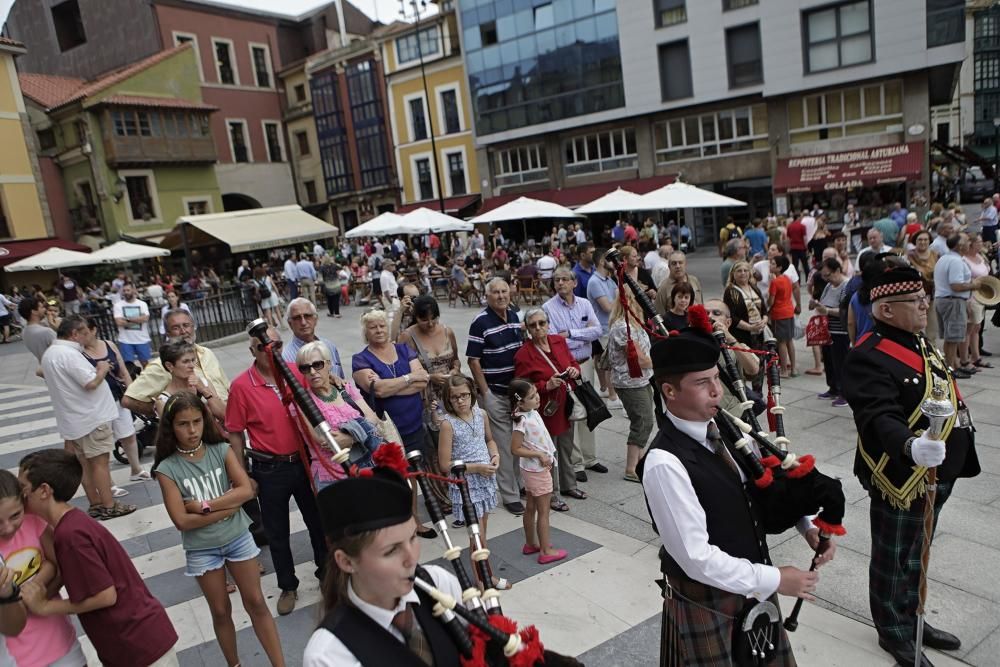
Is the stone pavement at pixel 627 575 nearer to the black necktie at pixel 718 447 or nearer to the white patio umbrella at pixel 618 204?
the black necktie at pixel 718 447

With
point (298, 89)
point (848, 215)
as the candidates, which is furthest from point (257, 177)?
point (848, 215)

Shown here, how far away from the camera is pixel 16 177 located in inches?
1180

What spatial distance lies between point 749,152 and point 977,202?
14010 millimetres

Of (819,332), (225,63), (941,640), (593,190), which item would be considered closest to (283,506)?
(941,640)

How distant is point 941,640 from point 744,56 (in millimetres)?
26424

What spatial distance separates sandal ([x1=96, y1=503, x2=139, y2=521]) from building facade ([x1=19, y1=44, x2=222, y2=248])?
94.1ft

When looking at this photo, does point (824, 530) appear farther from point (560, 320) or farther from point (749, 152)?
point (749, 152)

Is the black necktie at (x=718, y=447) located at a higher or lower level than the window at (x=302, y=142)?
lower

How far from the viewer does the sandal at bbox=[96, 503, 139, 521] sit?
6273mm

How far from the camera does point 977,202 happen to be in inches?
1258

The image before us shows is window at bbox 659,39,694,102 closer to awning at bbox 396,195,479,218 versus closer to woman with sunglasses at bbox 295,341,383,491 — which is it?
awning at bbox 396,195,479,218

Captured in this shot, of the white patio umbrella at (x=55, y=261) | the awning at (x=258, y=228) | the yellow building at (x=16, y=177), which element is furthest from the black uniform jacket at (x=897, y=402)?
the yellow building at (x=16, y=177)

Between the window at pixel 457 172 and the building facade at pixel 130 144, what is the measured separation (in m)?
12.3

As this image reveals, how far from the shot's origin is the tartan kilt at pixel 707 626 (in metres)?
2.54
